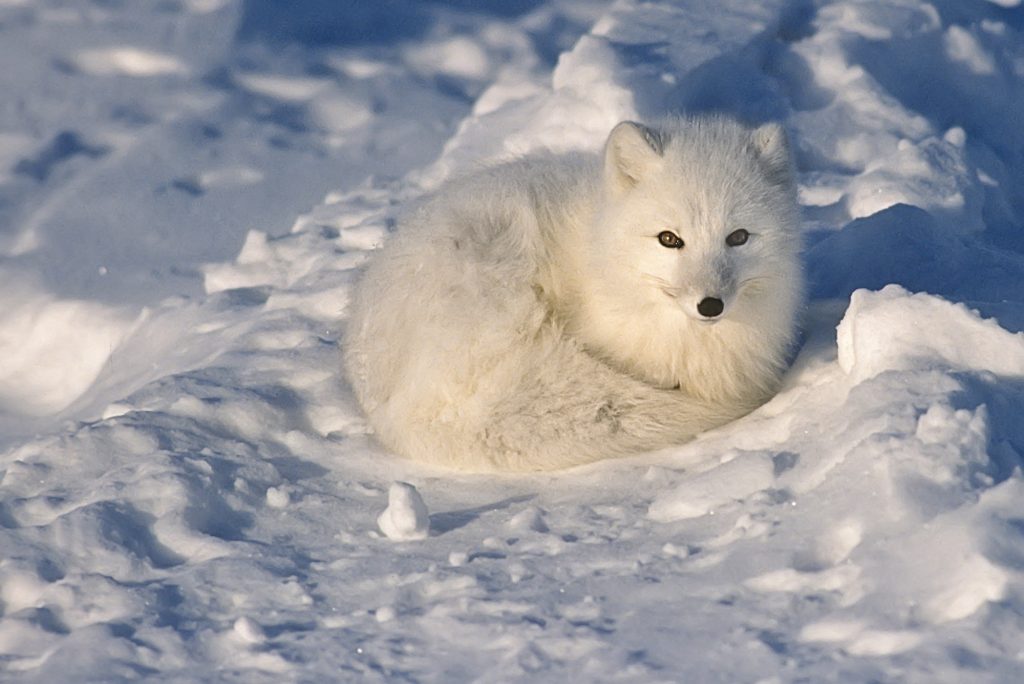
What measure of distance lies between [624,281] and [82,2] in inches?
182

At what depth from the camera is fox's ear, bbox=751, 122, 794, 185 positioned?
3475 mm

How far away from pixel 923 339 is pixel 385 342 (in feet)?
4.94

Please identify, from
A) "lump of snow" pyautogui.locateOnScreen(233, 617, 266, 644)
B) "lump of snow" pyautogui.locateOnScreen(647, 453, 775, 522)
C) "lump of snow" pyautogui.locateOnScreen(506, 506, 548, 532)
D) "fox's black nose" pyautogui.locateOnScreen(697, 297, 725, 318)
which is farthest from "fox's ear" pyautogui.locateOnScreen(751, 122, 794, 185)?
"lump of snow" pyautogui.locateOnScreen(233, 617, 266, 644)

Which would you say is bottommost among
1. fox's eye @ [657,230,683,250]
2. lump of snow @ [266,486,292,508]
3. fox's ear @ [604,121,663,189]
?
lump of snow @ [266,486,292,508]

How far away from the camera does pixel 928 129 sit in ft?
18.1

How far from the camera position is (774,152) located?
11.4ft

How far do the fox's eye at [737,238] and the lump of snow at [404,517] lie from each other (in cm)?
110

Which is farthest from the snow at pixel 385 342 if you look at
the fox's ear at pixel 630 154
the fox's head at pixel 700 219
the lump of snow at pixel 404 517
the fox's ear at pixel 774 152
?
the fox's ear at pixel 630 154

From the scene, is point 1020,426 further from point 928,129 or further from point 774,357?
point 928,129

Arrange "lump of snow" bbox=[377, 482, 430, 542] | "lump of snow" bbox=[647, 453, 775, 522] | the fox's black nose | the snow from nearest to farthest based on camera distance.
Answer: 1. the snow
2. "lump of snow" bbox=[647, 453, 775, 522]
3. "lump of snow" bbox=[377, 482, 430, 542]
4. the fox's black nose

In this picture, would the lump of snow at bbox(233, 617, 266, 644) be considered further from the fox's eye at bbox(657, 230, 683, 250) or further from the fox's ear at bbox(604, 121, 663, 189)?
the fox's ear at bbox(604, 121, 663, 189)

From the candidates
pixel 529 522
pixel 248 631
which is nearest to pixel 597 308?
pixel 529 522

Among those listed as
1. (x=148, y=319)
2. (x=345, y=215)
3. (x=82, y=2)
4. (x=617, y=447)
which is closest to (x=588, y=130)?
(x=345, y=215)

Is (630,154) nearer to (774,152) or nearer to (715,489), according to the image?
(774,152)
